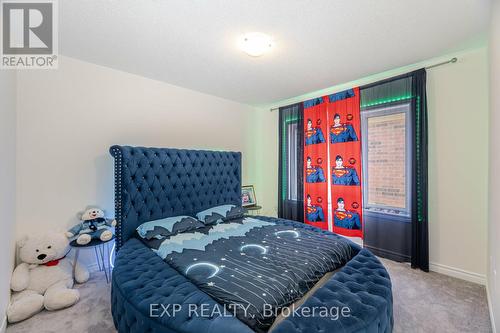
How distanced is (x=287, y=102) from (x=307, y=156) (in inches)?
46.0

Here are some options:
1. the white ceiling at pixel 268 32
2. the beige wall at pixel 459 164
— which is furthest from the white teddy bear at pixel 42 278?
the beige wall at pixel 459 164

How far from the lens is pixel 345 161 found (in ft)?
10.3

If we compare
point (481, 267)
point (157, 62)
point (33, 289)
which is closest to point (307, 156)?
point (481, 267)

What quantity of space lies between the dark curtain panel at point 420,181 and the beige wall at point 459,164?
4.8 inches

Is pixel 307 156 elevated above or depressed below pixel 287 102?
below

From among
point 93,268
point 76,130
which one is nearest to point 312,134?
point 76,130

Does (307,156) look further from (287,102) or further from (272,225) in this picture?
(272,225)

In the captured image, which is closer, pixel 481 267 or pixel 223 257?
pixel 223 257

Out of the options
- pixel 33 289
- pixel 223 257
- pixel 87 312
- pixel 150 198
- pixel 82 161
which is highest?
pixel 82 161

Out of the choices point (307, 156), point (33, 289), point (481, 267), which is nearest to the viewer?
point (33, 289)

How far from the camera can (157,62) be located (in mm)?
2467

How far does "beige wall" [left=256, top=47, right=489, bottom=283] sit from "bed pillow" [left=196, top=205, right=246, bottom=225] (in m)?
2.47

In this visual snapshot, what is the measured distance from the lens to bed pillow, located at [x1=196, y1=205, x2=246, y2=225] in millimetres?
2822

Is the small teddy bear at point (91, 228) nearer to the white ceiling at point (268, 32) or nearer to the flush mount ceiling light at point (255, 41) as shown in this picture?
the white ceiling at point (268, 32)
